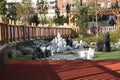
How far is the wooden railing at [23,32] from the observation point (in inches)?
689

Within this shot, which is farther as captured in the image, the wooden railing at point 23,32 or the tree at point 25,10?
the tree at point 25,10

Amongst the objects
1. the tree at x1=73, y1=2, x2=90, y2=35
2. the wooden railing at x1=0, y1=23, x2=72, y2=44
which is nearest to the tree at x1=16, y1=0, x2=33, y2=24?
the tree at x1=73, y1=2, x2=90, y2=35

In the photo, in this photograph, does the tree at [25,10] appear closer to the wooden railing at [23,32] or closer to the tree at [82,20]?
the tree at [82,20]

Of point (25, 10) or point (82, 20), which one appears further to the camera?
point (25, 10)

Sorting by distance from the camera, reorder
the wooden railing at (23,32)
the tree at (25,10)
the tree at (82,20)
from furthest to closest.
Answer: the tree at (25,10) → the tree at (82,20) → the wooden railing at (23,32)

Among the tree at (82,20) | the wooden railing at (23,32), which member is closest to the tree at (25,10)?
the tree at (82,20)

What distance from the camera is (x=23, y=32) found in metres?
25.1

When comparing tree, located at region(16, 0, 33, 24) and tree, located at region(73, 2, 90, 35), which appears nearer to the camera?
tree, located at region(73, 2, 90, 35)

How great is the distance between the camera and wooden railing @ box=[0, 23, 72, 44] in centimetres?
1751

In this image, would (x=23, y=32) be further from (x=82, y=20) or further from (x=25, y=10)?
(x=25, y=10)

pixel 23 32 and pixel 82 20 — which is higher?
pixel 82 20

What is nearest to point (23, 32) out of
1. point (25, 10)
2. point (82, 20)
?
point (82, 20)

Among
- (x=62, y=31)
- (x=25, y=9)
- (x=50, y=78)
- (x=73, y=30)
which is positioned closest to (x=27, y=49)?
(x=50, y=78)

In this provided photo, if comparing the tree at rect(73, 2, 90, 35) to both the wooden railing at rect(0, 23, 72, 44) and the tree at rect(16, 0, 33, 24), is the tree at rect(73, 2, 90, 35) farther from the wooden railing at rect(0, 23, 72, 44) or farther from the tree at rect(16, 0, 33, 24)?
the tree at rect(16, 0, 33, 24)
